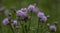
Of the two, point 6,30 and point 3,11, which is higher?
point 3,11

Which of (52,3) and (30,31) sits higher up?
(52,3)

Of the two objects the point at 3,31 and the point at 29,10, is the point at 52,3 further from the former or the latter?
the point at 29,10

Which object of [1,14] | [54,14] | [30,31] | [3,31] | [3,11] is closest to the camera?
[30,31]

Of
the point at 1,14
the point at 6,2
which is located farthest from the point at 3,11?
the point at 6,2

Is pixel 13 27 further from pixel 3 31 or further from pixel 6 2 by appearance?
pixel 6 2

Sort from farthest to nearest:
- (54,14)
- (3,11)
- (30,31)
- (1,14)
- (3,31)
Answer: (54,14) < (3,11) < (1,14) < (3,31) < (30,31)

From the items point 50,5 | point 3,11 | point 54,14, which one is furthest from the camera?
point 50,5

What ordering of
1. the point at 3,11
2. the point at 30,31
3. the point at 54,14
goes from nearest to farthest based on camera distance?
the point at 30,31, the point at 3,11, the point at 54,14

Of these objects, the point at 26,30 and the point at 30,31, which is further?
the point at 30,31

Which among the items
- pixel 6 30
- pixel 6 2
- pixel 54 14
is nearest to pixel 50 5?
pixel 54 14
